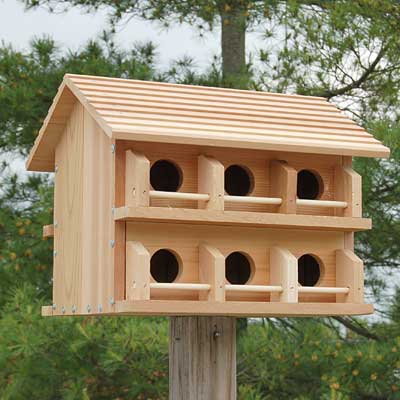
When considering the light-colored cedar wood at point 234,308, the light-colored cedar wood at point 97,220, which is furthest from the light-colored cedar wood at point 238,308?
the light-colored cedar wood at point 97,220

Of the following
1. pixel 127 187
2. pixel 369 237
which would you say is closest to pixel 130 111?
pixel 127 187

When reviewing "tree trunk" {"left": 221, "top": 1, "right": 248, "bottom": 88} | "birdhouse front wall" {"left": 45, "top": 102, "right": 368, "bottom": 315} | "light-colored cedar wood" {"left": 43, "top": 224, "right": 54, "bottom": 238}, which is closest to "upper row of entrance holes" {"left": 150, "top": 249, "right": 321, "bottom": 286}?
"birdhouse front wall" {"left": 45, "top": 102, "right": 368, "bottom": 315}

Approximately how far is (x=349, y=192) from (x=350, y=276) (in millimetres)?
295

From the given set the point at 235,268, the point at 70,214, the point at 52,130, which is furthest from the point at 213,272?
the point at 52,130

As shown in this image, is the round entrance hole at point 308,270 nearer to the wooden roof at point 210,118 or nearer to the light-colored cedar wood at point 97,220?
the wooden roof at point 210,118

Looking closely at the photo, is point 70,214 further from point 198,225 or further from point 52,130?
point 198,225

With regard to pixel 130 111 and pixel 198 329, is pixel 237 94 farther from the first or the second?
pixel 198 329

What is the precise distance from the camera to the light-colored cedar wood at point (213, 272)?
340 centimetres

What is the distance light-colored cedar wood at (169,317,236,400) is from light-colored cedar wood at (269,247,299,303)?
395 millimetres

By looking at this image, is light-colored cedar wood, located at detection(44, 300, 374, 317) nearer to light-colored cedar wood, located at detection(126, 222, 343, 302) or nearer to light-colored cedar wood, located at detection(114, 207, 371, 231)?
light-colored cedar wood, located at detection(126, 222, 343, 302)

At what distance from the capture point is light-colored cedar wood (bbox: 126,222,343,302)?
3436mm

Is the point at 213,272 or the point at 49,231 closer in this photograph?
the point at 213,272

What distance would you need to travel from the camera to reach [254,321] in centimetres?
709

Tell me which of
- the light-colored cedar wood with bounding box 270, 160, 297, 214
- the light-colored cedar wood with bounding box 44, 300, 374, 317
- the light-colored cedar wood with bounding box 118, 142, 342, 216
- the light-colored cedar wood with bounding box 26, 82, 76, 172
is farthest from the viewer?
the light-colored cedar wood with bounding box 26, 82, 76, 172
